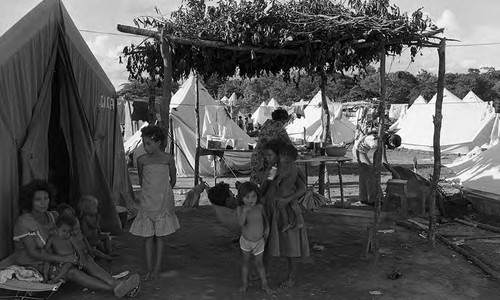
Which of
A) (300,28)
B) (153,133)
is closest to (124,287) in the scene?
(153,133)

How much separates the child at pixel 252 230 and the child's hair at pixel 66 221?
1425mm

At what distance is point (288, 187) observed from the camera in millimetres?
4223

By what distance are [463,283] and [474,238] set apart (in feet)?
5.64

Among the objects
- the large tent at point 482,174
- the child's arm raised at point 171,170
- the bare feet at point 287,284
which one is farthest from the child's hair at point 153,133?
the large tent at point 482,174

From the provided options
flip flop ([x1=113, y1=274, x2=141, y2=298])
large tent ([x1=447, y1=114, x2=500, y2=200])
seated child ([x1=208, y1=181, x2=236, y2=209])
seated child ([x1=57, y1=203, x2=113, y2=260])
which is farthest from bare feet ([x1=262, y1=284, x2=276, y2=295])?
large tent ([x1=447, y1=114, x2=500, y2=200])

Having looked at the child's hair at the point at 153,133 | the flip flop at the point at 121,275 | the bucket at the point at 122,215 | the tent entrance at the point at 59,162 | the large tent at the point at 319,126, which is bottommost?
the flip flop at the point at 121,275

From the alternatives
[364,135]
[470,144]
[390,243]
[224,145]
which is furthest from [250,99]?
[390,243]

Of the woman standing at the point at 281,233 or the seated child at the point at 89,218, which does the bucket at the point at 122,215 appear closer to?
the seated child at the point at 89,218

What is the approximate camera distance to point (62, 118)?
5387mm

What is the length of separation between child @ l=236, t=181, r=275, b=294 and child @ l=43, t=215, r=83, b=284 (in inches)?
55.3

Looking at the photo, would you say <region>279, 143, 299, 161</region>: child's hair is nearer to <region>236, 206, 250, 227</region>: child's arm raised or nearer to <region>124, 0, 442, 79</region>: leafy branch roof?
<region>236, 206, 250, 227</region>: child's arm raised

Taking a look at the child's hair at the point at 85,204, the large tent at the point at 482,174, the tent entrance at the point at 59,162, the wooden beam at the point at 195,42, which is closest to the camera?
the child's hair at the point at 85,204

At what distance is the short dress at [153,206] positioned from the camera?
4297 millimetres

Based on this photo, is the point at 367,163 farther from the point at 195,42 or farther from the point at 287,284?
the point at 287,284
